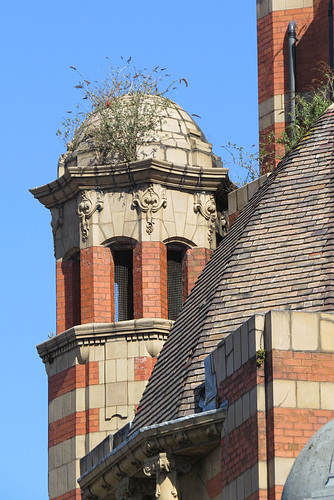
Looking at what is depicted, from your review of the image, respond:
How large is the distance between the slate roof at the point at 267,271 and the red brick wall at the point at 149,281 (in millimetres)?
6278

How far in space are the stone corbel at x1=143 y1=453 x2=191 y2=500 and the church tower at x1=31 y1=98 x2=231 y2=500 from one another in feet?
30.8

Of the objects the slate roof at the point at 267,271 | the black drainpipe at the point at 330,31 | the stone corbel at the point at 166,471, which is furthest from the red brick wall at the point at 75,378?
the stone corbel at the point at 166,471

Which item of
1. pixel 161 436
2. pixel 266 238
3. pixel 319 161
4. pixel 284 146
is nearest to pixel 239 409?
pixel 161 436

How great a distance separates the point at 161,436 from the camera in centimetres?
2258

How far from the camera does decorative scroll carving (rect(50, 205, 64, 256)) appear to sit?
34844 millimetres

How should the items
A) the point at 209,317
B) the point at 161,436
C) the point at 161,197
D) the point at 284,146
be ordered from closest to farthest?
the point at 161,436 → the point at 209,317 → the point at 284,146 → the point at 161,197

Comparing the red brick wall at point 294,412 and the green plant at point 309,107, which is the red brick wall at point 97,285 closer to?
the green plant at point 309,107

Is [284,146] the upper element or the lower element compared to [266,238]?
upper

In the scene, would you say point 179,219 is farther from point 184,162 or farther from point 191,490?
point 191,490

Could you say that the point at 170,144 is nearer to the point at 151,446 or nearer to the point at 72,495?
the point at 72,495

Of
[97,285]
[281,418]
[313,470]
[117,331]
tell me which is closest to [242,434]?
[281,418]

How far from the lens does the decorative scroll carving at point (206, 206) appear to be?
112 ft

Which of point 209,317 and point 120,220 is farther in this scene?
point 120,220

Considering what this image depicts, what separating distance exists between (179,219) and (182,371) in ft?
32.8
